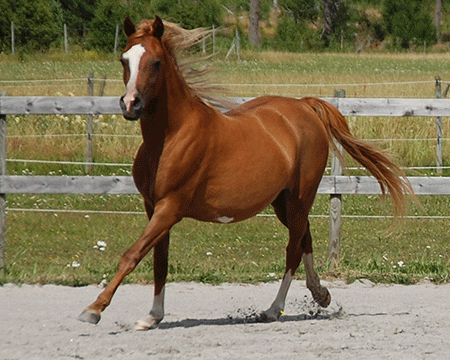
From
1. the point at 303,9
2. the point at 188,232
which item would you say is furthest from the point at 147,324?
the point at 303,9

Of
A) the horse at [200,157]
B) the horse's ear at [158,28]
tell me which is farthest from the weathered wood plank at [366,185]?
the horse's ear at [158,28]

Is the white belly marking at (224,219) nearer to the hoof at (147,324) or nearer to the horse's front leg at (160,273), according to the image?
the horse's front leg at (160,273)

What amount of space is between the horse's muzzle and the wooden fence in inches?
107

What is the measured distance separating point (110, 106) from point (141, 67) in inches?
117

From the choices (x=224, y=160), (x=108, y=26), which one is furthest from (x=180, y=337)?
(x=108, y=26)

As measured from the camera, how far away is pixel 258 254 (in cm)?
835

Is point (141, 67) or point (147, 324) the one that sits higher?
point (141, 67)

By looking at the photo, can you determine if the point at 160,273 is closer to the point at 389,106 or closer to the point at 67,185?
the point at 67,185

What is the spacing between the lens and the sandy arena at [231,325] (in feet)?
15.0

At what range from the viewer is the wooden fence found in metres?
7.16

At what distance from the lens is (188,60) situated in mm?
5172

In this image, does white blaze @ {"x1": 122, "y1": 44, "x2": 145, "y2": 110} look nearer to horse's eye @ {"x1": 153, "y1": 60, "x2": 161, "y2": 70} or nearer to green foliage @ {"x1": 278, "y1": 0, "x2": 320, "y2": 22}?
horse's eye @ {"x1": 153, "y1": 60, "x2": 161, "y2": 70}

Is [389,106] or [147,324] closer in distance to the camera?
[147,324]

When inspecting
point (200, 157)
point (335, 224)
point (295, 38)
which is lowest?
point (295, 38)
